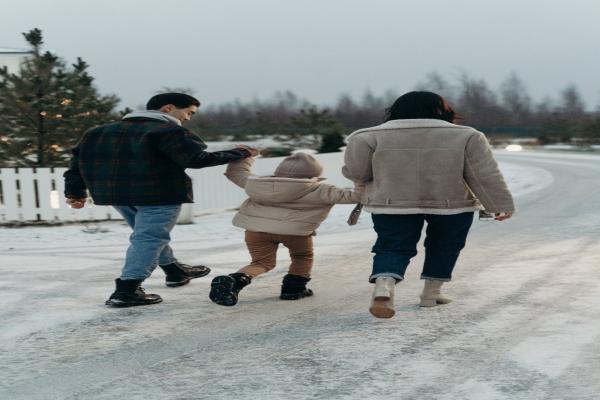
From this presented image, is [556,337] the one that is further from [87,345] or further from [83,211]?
[83,211]

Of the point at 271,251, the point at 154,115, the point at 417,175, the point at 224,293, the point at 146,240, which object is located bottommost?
the point at 224,293

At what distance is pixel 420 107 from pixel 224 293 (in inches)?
70.8

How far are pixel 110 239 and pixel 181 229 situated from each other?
1.17 metres

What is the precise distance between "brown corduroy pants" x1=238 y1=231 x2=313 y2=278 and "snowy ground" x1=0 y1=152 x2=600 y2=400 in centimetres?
25

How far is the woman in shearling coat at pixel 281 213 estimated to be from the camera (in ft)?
15.1

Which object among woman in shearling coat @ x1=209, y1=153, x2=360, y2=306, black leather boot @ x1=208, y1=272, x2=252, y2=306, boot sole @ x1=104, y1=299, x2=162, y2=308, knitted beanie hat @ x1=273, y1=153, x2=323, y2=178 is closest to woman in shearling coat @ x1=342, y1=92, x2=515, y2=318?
woman in shearling coat @ x1=209, y1=153, x2=360, y2=306

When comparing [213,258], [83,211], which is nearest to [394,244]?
[213,258]

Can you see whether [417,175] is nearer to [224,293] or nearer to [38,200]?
[224,293]

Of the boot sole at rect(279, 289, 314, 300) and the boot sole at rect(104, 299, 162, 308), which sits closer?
the boot sole at rect(104, 299, 162, 308)

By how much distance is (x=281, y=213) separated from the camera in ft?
15.4

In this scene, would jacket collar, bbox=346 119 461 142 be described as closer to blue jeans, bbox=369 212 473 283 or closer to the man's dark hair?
blue jeans, bbox=369 212 473 283

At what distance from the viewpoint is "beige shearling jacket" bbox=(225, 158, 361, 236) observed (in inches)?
182

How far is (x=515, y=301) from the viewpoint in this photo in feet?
15.5

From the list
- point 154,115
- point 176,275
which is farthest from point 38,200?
point 154,115
